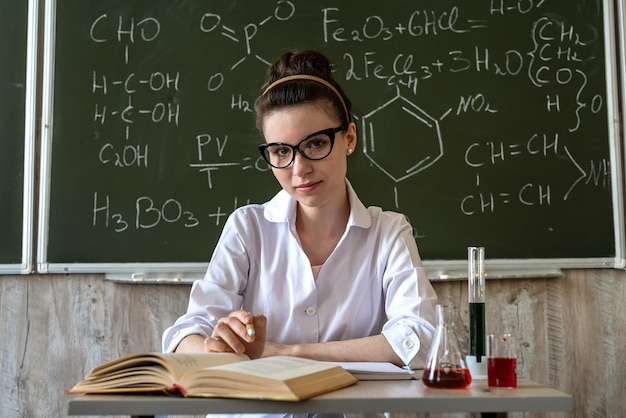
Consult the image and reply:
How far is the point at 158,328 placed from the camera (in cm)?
272

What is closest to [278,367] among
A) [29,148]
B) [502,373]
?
[502,373]

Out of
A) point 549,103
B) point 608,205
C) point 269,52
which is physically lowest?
point 608,205

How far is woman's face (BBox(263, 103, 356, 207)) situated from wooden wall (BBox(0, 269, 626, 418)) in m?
1.02

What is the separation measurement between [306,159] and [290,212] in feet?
0.67

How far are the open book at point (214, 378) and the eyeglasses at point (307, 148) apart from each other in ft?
2.25

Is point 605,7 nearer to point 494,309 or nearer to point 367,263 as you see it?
point 494,309

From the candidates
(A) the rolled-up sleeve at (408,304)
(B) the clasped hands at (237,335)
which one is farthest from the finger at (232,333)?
(A) the rolled-up sleeve at (408,304)

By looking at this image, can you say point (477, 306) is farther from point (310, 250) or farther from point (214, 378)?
point (310, 250)

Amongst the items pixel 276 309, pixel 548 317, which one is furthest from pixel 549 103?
pixel 276 309

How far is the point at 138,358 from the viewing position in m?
1.08

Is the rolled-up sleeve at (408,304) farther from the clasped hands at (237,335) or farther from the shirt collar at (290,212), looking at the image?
the clasped hands at (237,335)

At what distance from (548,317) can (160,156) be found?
5.30 feet

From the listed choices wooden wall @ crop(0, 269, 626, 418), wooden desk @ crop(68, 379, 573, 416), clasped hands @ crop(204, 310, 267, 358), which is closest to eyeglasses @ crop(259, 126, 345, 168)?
clasped hands @ crop(204, 310, 267, 358)

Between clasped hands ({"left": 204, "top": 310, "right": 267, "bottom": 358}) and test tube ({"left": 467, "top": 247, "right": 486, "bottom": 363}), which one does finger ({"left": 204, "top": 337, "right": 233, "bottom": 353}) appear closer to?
clasped hands ({"left": 204, "top": 310, "right": 267, "bottom": 358})
